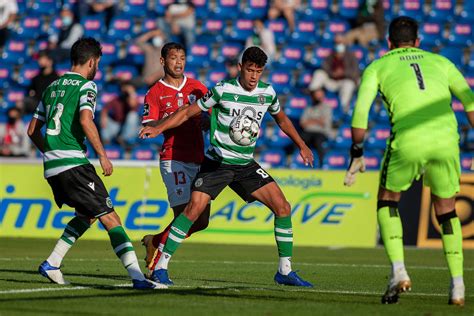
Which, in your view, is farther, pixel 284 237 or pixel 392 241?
pixel 284 237

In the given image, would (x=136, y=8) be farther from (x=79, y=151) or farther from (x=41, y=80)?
(x=79, y=151)

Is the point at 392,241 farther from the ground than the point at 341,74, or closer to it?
closer to it

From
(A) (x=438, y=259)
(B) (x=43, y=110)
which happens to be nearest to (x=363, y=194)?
(A) (x=438, y=259)

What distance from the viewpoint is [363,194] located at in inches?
754

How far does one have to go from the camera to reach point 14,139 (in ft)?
74.0

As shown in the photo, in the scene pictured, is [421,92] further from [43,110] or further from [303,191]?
[303,191]

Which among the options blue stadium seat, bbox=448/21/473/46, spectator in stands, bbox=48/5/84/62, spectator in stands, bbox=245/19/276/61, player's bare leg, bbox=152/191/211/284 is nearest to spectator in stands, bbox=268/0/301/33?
spectator in stands, bbox=245/19/276/61

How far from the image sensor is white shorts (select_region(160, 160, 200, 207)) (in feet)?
38.9

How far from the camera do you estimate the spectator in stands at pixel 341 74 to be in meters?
23.5

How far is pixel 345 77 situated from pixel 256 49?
12846mm

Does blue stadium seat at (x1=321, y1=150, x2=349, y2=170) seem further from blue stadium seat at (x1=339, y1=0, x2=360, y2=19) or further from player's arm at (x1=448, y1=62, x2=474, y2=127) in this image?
player's arm at (x1=448, y1=62, x2=474, y2=127)

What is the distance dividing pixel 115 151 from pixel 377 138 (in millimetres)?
5623

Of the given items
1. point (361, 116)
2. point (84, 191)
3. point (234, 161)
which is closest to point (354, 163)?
point (361, 116)

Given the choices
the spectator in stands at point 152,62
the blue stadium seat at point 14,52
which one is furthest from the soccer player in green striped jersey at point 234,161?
the blue stadium seat at point 14,52
